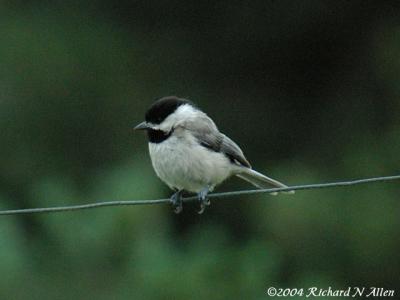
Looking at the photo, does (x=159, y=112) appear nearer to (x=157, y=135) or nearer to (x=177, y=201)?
(x=157, y=135)

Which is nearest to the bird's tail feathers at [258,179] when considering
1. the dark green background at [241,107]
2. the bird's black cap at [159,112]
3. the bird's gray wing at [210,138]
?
the bird's gray wing at [210,138]

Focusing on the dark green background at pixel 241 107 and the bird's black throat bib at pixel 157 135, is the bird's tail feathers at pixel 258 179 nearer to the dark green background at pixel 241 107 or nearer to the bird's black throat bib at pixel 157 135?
the bird's black throat bib at pixel 157 135

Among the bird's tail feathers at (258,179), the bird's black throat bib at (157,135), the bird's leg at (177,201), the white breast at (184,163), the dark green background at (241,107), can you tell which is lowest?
the bird's leg at (177,201)

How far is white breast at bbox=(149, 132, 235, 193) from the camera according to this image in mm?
9172

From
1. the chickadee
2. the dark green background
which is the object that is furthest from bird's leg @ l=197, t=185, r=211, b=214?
the dark green background

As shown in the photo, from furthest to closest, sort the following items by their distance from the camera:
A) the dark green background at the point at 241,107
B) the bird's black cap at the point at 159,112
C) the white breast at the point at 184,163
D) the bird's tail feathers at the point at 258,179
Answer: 1. the dark green background at the point at 241,107
2. the bird's tail feathers at the point at 258,179
3. the bird's black cap at the point at 159,112
4. the white breast at the point at 184,163

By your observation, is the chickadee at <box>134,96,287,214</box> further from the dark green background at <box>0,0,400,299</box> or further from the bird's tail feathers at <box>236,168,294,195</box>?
the dark green background at <box>0,0,400,299</box>

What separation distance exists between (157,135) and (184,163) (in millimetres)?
249

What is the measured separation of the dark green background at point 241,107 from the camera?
13.5m

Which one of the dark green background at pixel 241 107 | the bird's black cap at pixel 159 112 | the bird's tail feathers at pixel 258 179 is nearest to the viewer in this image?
the bird's black cap at pixel 159 112

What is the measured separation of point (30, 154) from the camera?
14328mm

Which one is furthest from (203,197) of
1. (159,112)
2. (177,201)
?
(159,112)

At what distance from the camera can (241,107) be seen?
14852 millimetres

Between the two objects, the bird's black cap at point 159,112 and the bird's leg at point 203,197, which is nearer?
the bird's leg at point 203,197
